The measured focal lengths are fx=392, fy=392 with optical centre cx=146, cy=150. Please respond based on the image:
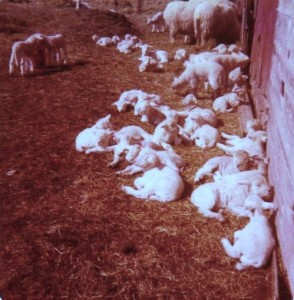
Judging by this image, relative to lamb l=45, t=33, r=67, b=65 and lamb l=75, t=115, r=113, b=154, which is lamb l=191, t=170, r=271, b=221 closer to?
lamb l=75, t=115, r=113, b=154

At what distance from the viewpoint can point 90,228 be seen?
3.69 metres

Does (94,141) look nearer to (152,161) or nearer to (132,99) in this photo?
(152,161)

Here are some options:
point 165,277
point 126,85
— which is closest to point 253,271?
point 165,277

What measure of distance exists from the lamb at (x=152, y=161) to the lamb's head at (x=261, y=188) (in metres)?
0.97

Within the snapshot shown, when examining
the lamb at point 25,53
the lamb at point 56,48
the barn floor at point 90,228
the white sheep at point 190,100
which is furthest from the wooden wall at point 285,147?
the lamb at point 56,48

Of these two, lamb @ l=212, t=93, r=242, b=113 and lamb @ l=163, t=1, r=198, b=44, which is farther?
lamb @ l=163, t=1, r=198, b=44

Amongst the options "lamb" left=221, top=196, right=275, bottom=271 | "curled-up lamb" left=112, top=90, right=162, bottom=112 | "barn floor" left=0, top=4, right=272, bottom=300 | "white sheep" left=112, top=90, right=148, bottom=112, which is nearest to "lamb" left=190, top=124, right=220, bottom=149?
"barn floor" left=0, top=4, right=272, bottom=300

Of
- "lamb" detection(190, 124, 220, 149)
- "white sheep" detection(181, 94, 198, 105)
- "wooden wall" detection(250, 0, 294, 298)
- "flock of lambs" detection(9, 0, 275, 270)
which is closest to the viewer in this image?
"wooden wall" detection(250, 0, 294, 298)

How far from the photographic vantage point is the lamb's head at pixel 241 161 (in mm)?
4172

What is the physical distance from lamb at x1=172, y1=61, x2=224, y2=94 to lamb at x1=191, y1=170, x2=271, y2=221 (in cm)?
334

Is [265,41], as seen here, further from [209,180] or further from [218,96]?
[209,180]

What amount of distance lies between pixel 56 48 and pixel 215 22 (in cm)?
563

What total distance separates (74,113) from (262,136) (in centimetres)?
307

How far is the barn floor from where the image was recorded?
305cm
